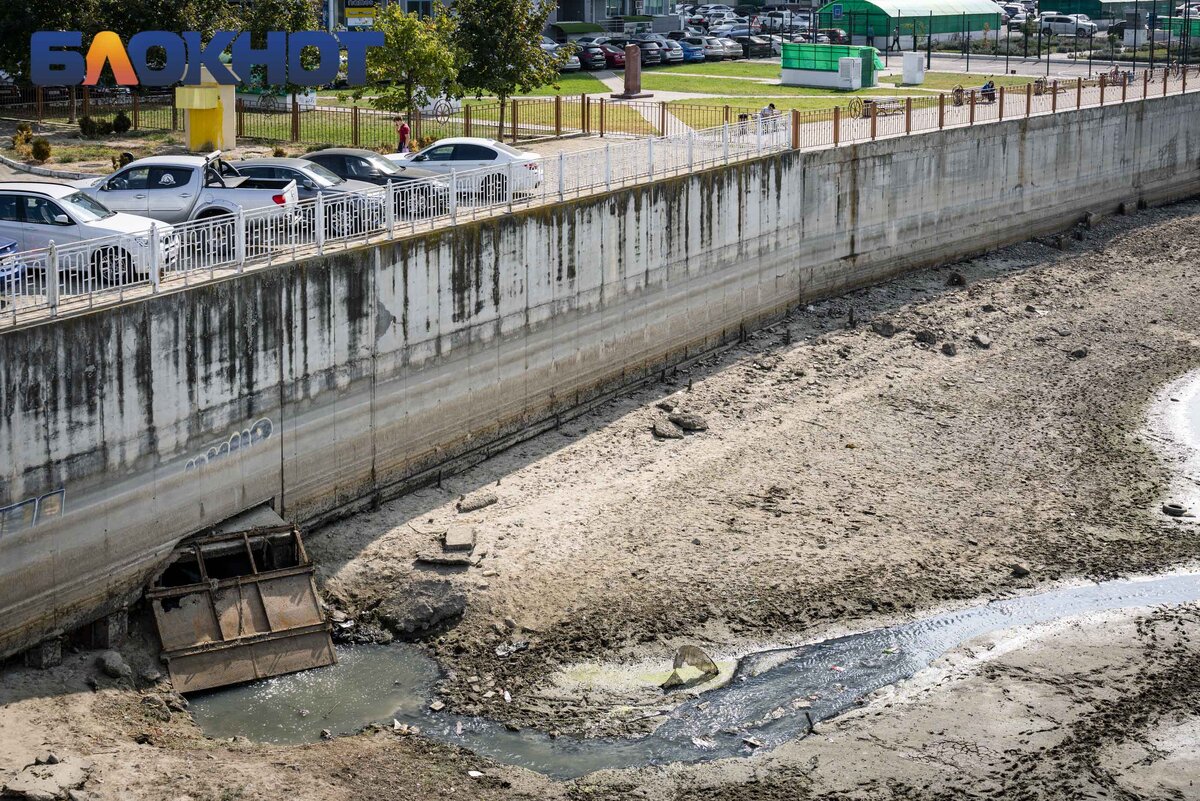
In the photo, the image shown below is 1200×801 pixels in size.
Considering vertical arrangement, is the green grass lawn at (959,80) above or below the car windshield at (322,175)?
above

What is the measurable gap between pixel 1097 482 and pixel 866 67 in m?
30.9

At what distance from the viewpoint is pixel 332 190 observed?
86.3ft

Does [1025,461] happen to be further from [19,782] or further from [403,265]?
[19,782]

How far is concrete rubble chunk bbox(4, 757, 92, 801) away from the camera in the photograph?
50.7 feet

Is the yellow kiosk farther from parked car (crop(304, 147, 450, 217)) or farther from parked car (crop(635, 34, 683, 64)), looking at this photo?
parked car (crop(635, 34, 683, 64))

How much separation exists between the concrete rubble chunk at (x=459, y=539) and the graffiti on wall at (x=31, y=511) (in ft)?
18.4

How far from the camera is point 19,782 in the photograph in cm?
1557

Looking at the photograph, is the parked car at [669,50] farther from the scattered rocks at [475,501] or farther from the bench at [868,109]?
the scattered rocks at [475,501]

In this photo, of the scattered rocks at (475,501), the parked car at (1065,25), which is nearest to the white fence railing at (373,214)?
the scattered rocks at (475,501)

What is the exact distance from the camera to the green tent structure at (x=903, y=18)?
225 feet

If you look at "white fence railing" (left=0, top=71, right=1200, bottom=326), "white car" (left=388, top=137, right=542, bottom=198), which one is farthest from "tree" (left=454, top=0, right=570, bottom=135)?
"white car" (left=388, top=137, right=542, bottom=198)

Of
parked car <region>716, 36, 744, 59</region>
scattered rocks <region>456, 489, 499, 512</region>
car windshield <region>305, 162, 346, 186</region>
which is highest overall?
parked car <region>716, 36, 744, 59</region>

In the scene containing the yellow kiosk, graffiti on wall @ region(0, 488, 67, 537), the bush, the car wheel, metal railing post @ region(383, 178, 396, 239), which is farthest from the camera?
the bush

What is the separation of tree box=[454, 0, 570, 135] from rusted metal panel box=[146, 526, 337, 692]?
1971cm
